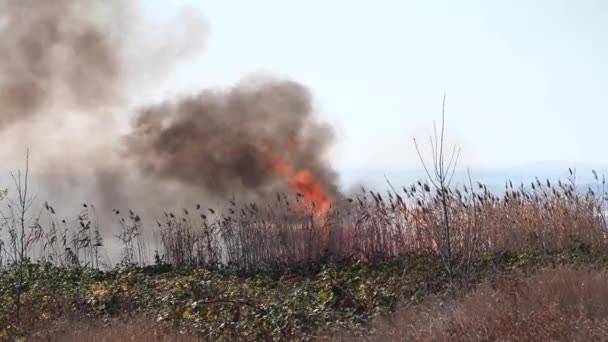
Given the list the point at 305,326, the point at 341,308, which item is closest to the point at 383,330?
the point at 305,326

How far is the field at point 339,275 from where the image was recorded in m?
6.84

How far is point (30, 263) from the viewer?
1330 cm

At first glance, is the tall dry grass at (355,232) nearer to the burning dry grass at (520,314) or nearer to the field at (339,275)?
the field at (339,275)

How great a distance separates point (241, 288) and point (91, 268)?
15.8 feet

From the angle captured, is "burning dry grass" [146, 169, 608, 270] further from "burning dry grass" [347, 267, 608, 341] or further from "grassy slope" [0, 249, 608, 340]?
"burning dry grass" [347, 267, 608, 341]

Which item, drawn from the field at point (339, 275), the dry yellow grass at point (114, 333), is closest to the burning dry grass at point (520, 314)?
the field at point (339, 275)

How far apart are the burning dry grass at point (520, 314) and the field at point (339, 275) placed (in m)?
0.02

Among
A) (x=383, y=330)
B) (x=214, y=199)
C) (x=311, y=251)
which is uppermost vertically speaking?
(x=214, y=199)

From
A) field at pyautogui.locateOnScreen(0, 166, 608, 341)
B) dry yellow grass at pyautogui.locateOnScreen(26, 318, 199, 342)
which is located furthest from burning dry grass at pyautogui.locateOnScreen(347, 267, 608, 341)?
dry yellow grass at pyautogui.locateOnScreen(26, 318, 199, 342)

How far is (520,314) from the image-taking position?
6168 mm

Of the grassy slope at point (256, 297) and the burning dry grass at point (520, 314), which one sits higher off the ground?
the grassy slope at point (256, 297)

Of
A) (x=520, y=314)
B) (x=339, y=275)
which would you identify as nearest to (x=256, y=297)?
(x=339, y=275)

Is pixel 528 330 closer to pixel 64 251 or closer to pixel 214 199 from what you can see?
pixel 64 251

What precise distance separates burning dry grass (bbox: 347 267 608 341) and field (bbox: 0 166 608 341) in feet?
0.07
